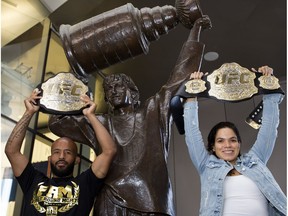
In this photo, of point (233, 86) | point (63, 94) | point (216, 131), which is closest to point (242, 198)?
point (216, 131)

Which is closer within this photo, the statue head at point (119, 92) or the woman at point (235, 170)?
the woman at point (235, 170)

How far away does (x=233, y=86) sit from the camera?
1573 mm

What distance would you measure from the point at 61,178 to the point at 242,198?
74 cm

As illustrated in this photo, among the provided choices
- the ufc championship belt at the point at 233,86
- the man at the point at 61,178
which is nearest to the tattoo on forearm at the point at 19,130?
the man at the point at 61,178

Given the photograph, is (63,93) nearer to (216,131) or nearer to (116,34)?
(116,34)

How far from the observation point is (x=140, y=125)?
1757 mm

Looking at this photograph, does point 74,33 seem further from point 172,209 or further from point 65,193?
point 172,209

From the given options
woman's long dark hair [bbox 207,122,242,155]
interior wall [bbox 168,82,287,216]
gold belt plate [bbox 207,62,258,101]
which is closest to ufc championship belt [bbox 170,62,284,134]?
gold belt plate [bbox 207,62,258,101]

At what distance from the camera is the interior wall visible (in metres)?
4.85

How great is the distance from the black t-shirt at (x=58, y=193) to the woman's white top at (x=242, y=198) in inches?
21.1

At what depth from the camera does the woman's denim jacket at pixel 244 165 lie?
1330 mm

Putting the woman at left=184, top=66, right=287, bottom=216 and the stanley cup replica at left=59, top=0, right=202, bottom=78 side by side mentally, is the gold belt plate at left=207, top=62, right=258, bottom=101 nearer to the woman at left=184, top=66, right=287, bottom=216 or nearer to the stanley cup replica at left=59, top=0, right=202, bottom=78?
the woman at left=184, top=66, right=287, bottom=216

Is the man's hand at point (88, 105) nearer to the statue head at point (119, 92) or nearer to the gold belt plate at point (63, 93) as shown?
the gold belt plate at point (63, 93)

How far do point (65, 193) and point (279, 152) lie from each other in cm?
390
